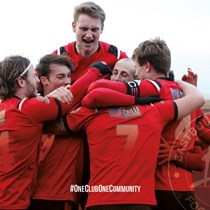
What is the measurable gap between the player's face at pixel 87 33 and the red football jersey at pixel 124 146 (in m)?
1.07

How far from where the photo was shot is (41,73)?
3.73 metres

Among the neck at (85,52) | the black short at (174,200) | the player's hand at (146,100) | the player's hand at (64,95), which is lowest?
the black short at (174,200)

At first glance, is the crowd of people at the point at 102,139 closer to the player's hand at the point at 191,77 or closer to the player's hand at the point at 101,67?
the player's hand at the point at 101,67

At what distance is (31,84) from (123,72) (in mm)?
827

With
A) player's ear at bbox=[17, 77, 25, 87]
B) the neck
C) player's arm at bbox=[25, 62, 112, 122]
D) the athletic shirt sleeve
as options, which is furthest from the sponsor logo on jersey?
the neck

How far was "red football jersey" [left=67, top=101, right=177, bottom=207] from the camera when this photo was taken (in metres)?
3.03

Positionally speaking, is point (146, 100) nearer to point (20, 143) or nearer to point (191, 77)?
point (191, 77)

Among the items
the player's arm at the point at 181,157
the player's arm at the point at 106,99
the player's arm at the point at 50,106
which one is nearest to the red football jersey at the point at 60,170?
the player's arm at the point at 50,106

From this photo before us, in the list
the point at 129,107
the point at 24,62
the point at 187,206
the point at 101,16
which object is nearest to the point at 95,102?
the point at 129,107

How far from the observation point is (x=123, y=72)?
3850mm

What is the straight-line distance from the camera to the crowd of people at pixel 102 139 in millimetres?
3082

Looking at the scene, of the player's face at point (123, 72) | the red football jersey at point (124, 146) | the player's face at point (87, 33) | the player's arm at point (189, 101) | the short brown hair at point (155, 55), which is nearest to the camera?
the red football jersey at point (124, 146)

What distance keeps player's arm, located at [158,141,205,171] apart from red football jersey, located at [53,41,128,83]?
1.11m

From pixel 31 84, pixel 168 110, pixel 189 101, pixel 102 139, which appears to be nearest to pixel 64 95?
pixel 31 84
